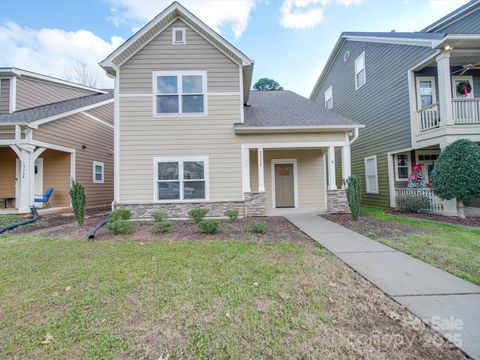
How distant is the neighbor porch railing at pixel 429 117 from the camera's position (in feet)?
27.6

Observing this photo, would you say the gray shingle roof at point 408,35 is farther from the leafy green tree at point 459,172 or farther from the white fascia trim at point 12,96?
the white fascia trim at point 12,96

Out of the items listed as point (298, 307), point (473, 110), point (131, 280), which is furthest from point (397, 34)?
point (131, 280)

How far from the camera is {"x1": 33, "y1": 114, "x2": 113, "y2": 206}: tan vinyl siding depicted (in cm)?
976

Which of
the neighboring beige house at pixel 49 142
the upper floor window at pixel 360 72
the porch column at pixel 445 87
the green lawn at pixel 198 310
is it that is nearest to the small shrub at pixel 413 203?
the porch column at pixel 445 87

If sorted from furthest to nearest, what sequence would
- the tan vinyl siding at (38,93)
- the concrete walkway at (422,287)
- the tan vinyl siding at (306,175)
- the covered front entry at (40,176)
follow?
the tan vinyl siding at (38,93) < the tan vinyl siding at (306,175) < the covered front entry at (40,176) < the concrete walkway at (422,287)

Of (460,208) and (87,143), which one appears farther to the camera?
(87,143)

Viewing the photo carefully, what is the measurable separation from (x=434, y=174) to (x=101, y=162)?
15022 mm

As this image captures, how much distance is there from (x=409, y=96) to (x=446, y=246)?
7.23 metres

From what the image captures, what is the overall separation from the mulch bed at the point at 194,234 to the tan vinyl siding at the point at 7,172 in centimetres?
596

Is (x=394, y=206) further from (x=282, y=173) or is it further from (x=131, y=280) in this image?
(x=131, y=280)

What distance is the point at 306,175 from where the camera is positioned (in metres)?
10.5

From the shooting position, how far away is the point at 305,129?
8484 mm

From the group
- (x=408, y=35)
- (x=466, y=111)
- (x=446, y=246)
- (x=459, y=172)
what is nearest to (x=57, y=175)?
(x=446, y=246)

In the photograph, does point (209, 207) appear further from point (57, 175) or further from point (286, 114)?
point (57, 175)
